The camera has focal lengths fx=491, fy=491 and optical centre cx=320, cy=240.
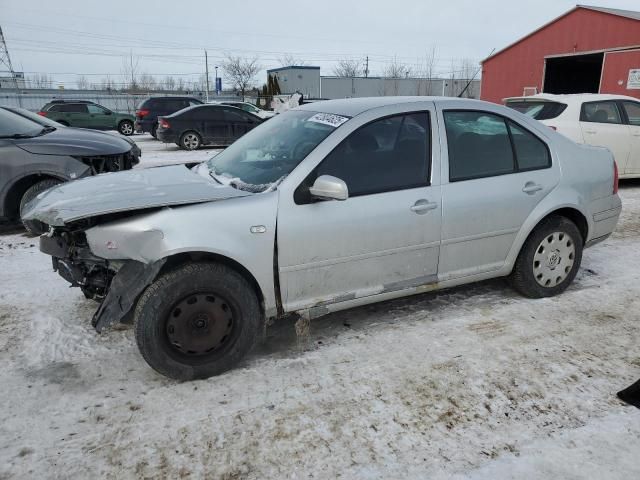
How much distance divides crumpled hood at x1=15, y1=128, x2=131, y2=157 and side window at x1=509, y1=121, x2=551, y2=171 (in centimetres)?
496

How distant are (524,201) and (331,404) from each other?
7.29 ft

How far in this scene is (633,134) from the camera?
848 centimetres

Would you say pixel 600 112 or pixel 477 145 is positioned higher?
pixel 600 112

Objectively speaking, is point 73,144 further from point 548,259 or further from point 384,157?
point 548,259

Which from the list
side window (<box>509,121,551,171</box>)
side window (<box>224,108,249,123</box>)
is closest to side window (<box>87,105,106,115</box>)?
side window (<box>224,108,249,123</box>)

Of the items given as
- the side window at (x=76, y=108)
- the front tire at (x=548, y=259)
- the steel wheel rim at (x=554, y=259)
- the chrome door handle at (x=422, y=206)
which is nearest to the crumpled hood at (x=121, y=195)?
the chrome door handle at (x=422, y=206)

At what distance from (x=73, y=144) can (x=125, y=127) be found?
16402mm

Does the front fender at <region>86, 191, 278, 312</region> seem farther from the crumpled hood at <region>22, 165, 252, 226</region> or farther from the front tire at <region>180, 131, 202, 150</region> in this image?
the front tire at <region>180, 131, 202, 150</region>

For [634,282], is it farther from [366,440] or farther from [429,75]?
[429,75]

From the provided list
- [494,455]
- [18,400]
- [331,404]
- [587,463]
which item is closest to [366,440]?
[331,404]

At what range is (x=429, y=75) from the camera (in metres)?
39.5

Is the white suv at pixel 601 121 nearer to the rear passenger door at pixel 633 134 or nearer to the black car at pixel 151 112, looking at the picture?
the rear passenger door at pixel 633 134

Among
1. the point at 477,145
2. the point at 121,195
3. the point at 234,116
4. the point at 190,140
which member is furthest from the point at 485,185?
the point at 234,116

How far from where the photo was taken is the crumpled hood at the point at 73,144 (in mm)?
6035
